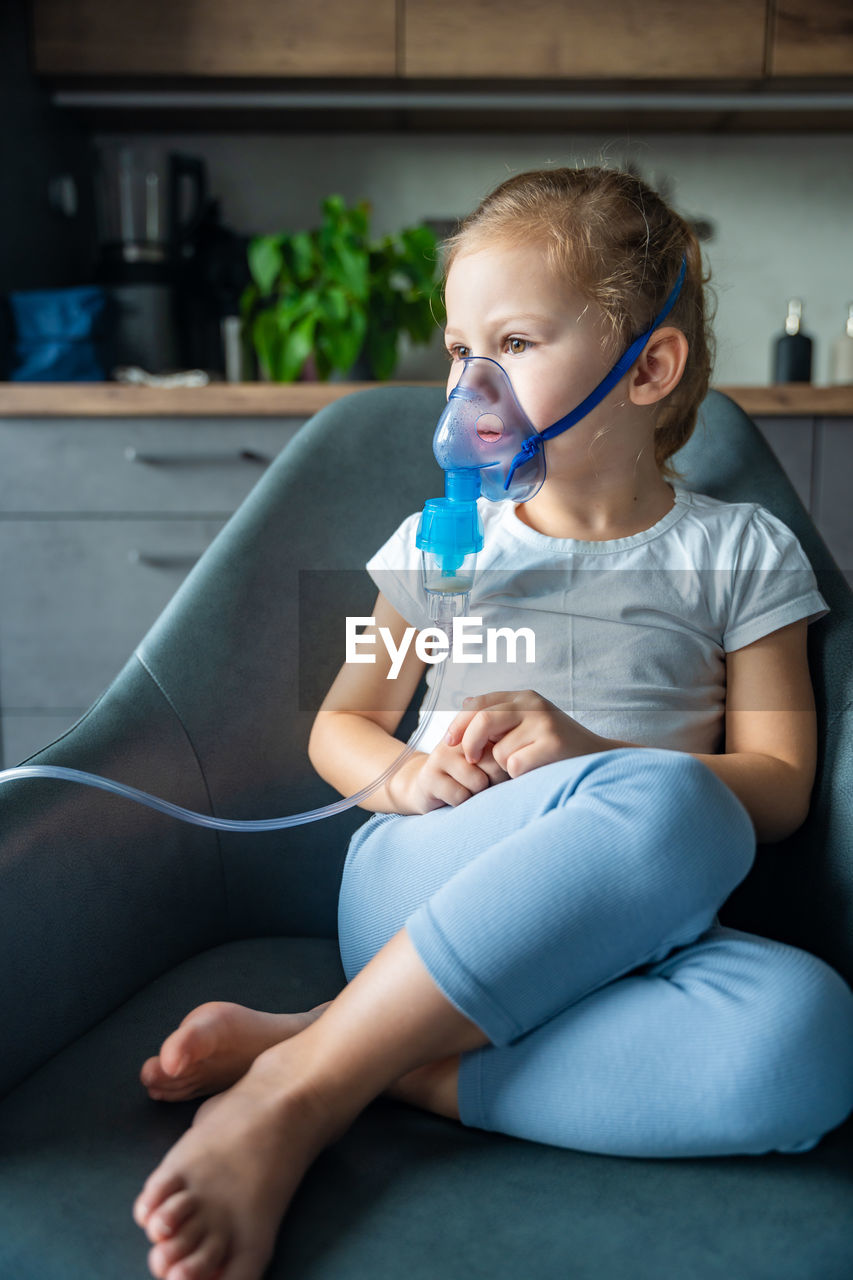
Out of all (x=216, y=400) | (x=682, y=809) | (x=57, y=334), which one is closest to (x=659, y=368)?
(x=682, y=809)

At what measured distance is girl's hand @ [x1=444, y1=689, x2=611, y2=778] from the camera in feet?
2.36

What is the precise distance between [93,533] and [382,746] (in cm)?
133

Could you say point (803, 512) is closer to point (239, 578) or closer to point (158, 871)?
point (239, 578)

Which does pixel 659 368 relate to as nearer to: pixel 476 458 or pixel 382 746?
pixel 476 458

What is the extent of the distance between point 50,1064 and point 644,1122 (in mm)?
386

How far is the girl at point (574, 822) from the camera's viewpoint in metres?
0.56

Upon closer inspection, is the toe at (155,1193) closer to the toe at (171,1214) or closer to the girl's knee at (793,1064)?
the toe at (171,1214)

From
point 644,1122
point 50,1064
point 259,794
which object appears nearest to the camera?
point 644,1122

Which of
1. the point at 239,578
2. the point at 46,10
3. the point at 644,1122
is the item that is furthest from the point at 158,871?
the point at 46,10

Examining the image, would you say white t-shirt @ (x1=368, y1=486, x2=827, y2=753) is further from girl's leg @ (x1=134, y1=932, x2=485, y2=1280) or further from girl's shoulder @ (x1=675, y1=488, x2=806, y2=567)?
girl's leg @ (x1=134, y1=932, x2=485, y2=1280)

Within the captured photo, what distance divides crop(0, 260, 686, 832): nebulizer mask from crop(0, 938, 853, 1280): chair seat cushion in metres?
0.26

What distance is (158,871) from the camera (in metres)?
0.82

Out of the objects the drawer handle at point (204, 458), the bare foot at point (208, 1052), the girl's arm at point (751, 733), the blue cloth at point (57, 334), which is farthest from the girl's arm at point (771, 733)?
the blue cloth at point (57, 334)

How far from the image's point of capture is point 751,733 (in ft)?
2.72
